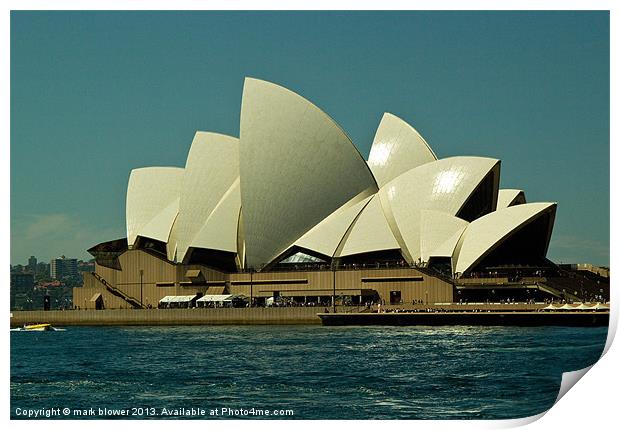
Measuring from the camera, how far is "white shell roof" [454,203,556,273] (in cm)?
3941

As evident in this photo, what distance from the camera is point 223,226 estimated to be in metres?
44.8

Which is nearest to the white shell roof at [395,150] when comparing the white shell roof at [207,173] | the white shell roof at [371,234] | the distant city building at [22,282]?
the white shell roof at [371,234]

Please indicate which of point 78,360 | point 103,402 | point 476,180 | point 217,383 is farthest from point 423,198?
point 103,402

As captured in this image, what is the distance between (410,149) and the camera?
44.7 meters

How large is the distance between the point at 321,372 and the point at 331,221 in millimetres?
20225

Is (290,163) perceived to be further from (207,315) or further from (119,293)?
(119,293)

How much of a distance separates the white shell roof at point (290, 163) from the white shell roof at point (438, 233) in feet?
9.78

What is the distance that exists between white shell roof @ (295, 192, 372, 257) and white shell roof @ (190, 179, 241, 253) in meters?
3.45

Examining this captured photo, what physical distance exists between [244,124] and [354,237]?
6058mm

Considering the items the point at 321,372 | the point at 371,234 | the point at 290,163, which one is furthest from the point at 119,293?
the point at 321,372

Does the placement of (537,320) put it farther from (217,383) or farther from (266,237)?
(217,383)

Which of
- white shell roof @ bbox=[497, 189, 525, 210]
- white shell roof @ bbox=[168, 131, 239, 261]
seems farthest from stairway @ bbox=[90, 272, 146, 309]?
white shell roof @ bbox=[497, 189, 525, 210]

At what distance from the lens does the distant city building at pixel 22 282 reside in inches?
1960

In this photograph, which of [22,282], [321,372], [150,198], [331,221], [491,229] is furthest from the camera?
[22,282]
